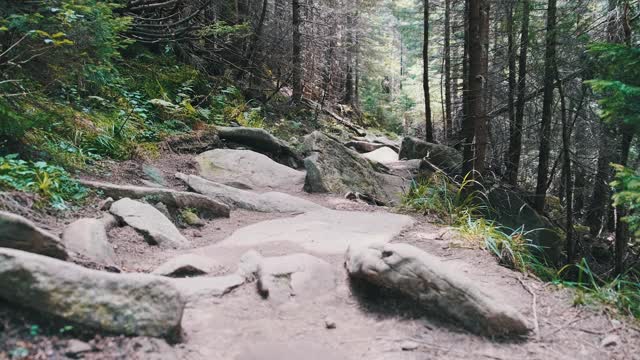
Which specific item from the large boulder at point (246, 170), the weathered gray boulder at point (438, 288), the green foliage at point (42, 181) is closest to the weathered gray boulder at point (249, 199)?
the large boulder at point (246, 170)

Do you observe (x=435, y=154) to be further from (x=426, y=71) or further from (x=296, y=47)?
(x=296, y=47)

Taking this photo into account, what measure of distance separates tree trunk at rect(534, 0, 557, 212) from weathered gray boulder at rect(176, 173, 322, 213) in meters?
5.46

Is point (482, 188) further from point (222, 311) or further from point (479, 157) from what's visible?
point (222, 311)

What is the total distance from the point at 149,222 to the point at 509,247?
3807 millimetres

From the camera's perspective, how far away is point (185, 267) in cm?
414

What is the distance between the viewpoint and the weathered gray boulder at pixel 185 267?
4.09 metres

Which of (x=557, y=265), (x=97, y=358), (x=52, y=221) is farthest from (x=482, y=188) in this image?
(x=97, y=358)

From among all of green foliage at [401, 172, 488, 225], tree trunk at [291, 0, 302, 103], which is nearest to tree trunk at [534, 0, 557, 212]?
green foliage at [401, 172, 488, 225]

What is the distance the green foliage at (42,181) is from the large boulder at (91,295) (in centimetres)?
218

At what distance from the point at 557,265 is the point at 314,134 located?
536 centimetres

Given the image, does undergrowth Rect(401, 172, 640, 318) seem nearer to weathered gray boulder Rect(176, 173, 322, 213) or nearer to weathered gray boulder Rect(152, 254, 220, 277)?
weathered gray boulder Rect(176, 173, 322, 213)

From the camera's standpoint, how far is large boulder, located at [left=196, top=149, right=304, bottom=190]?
28.0ft

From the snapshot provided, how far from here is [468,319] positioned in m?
3.28

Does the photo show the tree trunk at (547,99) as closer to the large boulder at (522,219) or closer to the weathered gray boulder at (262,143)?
the large boulder at (522,219)
